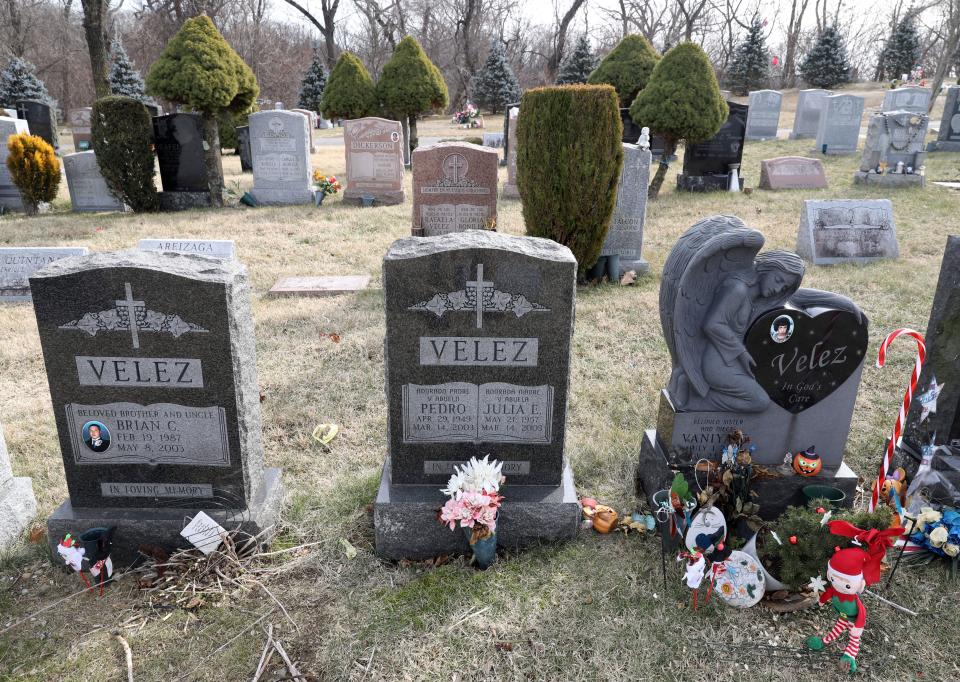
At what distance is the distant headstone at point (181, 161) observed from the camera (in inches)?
490

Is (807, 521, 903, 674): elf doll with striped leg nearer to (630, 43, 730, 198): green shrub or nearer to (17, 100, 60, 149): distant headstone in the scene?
(630, 43, 730, 198): green shrub

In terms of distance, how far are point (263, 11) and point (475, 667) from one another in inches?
1871

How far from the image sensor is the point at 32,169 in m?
12.3

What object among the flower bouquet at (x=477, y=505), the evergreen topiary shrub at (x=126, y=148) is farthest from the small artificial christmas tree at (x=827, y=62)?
the flower bouquet at (x=477, y=505)

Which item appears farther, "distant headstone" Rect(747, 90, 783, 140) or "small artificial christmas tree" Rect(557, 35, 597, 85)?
"small artificial christmas tree" Rect(557, 35, 597, 85)

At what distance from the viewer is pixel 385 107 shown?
18.9m

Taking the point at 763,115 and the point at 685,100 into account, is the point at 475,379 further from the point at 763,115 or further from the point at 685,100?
the point at 763,115

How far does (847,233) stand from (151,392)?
8866mm

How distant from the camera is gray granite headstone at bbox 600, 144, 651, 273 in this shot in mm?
8523

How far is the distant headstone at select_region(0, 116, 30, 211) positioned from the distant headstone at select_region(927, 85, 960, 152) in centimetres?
2189

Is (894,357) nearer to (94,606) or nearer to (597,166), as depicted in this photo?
(597,166)

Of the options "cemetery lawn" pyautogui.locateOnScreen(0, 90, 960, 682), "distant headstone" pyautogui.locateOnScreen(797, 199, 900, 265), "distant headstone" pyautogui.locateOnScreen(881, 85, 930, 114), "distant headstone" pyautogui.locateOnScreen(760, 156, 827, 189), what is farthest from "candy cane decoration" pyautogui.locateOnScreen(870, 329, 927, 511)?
"distant headstone" pyautogui.locateOnScreen(881, 85, 930, 114)

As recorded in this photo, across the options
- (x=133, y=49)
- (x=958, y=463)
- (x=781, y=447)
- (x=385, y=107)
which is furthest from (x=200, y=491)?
(x=133, y=49)

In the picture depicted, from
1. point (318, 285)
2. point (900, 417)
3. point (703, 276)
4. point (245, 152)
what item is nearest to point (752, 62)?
point (245, 152)
